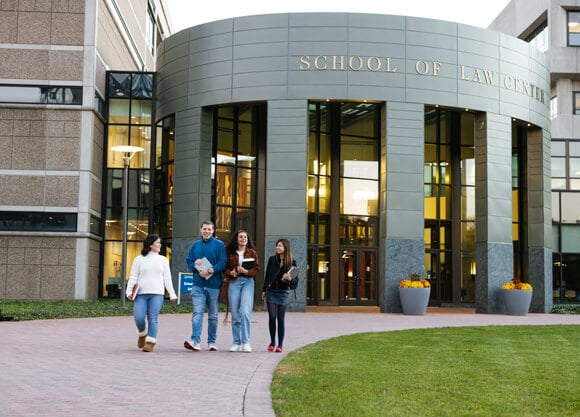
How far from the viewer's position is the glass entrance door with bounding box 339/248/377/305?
3153 centimetres

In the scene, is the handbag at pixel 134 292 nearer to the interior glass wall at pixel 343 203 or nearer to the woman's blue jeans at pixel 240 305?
the woman's blue jeans at pixel 240 305

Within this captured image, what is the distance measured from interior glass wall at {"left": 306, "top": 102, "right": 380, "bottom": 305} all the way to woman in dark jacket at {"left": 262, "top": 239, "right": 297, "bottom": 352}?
60.6ft

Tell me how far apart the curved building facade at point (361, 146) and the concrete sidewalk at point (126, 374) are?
11986 mm

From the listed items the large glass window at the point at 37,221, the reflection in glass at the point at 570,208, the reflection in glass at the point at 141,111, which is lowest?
the large glass window at the point at 37,221

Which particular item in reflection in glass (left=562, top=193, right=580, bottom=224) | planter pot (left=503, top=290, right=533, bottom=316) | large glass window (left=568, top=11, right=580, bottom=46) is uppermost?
large glass window (left=568, top=11, right=580, bottom=46)

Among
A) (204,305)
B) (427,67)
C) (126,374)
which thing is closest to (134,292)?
(204,305)

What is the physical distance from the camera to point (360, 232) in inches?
1268

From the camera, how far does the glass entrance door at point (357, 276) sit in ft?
103

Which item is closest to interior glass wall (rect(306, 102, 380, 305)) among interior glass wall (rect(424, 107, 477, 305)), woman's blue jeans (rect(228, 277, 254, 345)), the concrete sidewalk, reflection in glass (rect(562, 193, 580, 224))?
interior glass wall (rect(424, 107, 477, 305))

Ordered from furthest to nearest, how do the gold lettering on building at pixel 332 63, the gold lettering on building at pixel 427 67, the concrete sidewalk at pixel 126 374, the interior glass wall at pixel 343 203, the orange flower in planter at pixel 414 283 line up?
the interior glass wall at pixel 343 203 → the gold lettering on building at pixel 427 67 → the gold lettering on building at pixel 332 63 → the orange flower in planter at pixel 414 283 → the concrete sidewalk at pixel 126 374

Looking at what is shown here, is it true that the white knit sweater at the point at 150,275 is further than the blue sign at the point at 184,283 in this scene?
No

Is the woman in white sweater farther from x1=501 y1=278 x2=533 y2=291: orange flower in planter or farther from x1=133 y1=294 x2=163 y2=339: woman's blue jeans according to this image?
x1=501 y1=278 x2=533 y2=291: orange flower in planter

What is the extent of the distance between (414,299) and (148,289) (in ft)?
51.5

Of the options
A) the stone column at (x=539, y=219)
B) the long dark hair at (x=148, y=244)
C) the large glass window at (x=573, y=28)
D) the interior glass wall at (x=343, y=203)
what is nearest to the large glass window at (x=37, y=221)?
the interior glass wall at (x=343, y=203)
